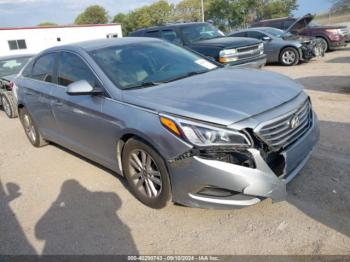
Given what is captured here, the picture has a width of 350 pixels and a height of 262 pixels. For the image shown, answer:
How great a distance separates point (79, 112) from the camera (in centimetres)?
407

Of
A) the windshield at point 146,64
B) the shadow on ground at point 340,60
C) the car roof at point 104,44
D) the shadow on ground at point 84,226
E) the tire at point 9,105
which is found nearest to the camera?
the shadow on ground at point 84,226

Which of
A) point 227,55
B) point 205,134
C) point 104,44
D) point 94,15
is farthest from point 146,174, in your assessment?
point 94,15

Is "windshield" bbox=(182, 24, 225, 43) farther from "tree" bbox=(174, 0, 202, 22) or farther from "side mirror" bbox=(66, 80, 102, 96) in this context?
"tree" bbox=(174, 0, 202, 22)

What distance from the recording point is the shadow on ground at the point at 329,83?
308 inches

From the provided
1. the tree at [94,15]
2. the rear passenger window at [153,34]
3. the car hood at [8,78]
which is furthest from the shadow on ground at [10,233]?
the tree at [94,15]

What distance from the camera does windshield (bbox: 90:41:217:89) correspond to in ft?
12.3

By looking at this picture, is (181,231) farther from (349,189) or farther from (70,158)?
(70,158)

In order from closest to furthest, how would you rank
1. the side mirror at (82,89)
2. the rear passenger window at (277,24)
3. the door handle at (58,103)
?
the side mirror at (82,89) → the door handle at (58,103) → the rear passenger window at (277,24)

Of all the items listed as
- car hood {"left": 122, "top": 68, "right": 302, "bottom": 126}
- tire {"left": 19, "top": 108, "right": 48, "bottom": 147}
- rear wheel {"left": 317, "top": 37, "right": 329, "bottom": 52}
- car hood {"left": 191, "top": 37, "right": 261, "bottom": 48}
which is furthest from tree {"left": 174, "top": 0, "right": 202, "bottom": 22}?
car hood {"left": 122, "top": 68, "right": 302, "bottom": 126}

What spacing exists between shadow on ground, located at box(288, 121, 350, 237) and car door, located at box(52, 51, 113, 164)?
2193 millimetres

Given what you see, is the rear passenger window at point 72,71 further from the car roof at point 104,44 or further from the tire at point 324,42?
the tire at point 324,42

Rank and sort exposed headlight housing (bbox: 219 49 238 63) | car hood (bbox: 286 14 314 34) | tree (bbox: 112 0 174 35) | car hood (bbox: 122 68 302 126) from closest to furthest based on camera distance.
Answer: car hood (bbox: 122 68 302 126) → exposed headlight housing (bbox: 219 49 238 63) → car hood (bbox: 286 14 314 34) → tree (bbox: 112 0 174 35)

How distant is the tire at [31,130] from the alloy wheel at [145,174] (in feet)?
8.93

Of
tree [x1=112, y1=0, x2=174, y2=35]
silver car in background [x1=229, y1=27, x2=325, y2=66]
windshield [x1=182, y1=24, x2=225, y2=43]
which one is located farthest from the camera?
tree [x1=112, y1=0, x2=174, y2=35]
